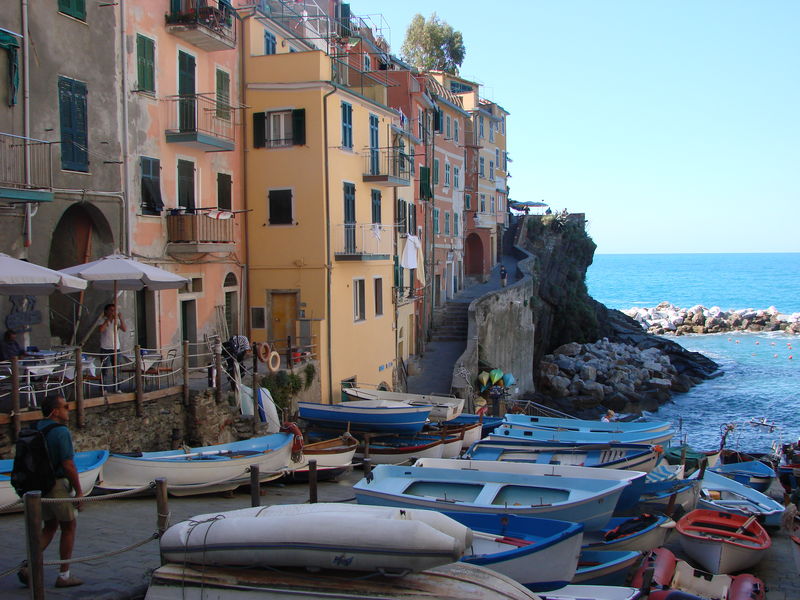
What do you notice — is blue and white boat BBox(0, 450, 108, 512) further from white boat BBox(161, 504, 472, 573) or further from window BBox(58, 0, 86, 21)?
window BBox(58, 0, 86, 21)

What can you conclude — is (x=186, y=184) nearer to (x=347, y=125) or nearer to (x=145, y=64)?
(x=145, y=64)

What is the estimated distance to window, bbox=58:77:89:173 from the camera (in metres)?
17.9

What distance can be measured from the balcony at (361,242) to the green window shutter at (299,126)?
303cm

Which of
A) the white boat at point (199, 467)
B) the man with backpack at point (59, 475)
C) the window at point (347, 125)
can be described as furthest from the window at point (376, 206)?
the man with backpack at point (59, 475)

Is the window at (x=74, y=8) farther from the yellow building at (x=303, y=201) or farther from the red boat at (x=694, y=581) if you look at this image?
the red boat at (x=694, y=581)

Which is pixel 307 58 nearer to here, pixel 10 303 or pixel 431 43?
pixel 10 303

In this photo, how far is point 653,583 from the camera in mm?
13734

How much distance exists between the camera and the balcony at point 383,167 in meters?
28.8

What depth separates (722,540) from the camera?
52.5 ft

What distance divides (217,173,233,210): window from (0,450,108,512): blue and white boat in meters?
12.5

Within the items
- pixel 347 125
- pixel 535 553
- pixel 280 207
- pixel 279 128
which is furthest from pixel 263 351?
pixel 535 553

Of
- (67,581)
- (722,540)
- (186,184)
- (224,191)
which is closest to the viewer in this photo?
(67,581)

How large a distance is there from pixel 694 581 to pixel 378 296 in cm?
1806

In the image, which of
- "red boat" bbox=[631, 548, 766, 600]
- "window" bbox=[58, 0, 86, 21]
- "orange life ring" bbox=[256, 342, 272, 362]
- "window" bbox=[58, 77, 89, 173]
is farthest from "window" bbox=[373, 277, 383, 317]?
"red boat" bbox=[631, 548, 766, 600]
